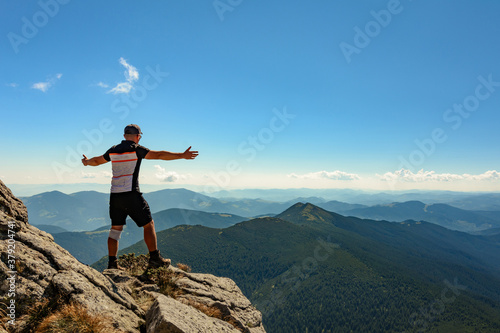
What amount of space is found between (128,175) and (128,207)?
1127mm

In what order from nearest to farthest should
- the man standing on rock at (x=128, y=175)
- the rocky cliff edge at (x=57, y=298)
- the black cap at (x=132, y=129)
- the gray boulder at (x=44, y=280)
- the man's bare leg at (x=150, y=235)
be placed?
1. the rocky cliff edge at (x=57, y=298)
2. the gray boulder at (x=44, y=280)
3. the man standing on rock at (x=128, y=175)
4. the black cap at (x=132, y=129)
5. the man's bare leg at (x=150, y=235)

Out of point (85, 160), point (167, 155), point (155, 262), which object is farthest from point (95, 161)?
point (155, 262)

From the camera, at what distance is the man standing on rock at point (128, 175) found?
8.00 metres

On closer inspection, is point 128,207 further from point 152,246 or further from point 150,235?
point 152,246

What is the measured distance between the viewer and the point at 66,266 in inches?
249

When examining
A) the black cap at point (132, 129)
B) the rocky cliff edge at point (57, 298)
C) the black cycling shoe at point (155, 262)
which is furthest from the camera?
the black cycling shoe at point (155, 262)

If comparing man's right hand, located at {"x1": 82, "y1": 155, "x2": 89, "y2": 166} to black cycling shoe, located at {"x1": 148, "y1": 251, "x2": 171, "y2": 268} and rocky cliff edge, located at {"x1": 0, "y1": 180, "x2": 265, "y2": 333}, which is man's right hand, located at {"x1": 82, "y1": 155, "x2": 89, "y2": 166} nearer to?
rocky cliff edge, located at {"x1": 0, "y1": 180, "x2": 265, "y2": 333}

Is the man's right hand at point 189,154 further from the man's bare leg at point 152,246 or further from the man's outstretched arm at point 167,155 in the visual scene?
the man's bare leg at point 152,246

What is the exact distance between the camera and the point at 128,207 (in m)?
8.05

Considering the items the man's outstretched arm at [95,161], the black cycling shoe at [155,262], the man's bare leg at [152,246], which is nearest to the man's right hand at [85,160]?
the man's outstretched arm at [95,161]

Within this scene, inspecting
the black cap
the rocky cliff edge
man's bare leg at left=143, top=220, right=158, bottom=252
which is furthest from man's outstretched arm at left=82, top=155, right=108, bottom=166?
man's bare leg at left=143, top=220, right=158, bottom=252

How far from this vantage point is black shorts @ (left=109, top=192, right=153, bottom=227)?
802cm

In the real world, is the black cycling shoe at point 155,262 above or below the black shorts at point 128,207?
below

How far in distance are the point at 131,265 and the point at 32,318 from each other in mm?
7006
